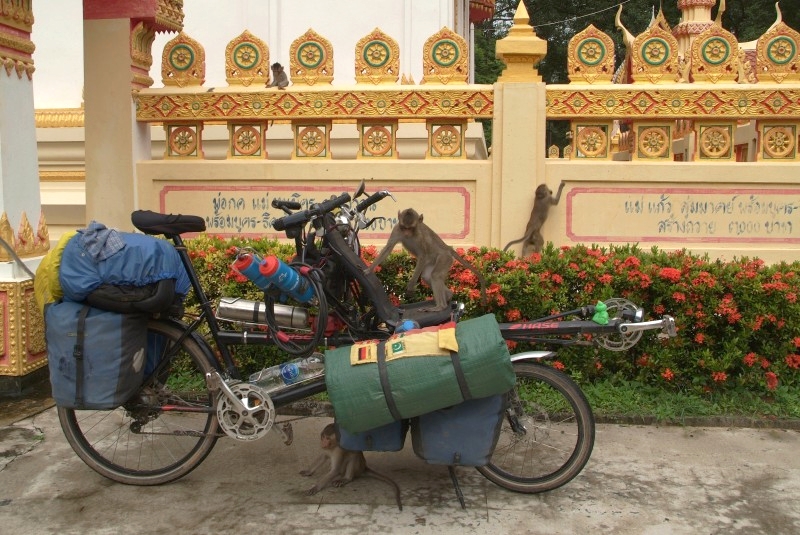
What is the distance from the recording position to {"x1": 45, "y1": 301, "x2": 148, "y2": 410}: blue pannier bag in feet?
11.5

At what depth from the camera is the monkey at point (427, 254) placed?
445 cm

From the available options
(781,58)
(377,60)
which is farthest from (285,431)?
(781,58)

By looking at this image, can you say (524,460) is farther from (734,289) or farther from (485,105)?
(485,105)

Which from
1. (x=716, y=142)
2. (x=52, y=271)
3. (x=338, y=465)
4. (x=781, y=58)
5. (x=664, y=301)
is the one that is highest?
(x=781, y=58)

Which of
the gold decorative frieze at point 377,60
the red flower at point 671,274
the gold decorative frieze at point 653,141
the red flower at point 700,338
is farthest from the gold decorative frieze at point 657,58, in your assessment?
the red flower at point 700,338

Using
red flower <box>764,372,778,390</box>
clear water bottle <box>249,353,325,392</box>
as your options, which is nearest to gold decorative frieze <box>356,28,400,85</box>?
clear water bottle <box>249,353,325,392</box>

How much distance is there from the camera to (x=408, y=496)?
12.1 feet

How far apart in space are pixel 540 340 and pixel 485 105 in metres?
2.47

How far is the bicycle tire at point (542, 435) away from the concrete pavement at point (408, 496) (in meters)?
0.10

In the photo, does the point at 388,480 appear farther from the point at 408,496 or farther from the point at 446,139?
the point at 446,139

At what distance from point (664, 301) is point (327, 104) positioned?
2626 millimetres

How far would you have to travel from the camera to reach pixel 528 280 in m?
4.92

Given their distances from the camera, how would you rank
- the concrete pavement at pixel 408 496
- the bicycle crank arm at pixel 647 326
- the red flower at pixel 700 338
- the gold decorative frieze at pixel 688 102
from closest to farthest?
the concrete pavement at pixel 408 496 → the bicycle crank arm at pixel 647 326 → the red flower at pixel 700 338 → the gold decorative frieze at pixel 688 102

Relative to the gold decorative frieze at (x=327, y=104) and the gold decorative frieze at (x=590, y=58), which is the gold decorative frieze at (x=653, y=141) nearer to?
the gold decorative frieze at (x=590, y=58)
